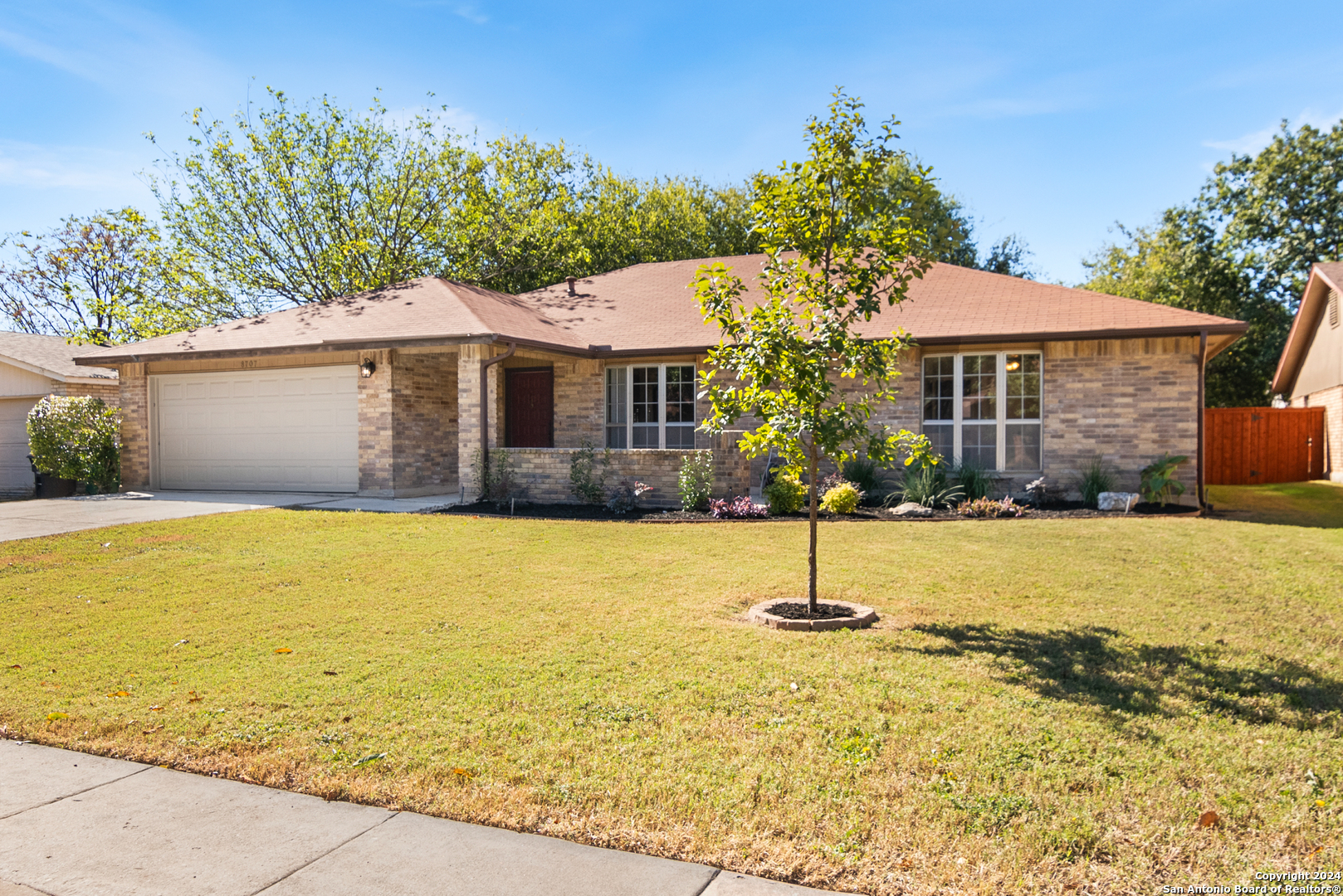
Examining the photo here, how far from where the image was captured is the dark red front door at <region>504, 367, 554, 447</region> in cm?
1788

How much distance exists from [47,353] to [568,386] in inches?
609

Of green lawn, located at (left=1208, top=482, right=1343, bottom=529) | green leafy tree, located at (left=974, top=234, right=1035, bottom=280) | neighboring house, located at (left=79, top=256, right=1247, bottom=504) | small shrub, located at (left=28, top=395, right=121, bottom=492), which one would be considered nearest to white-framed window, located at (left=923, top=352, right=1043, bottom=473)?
neighboring house, located at (left=79, top=256, right=1247, bottom=504)

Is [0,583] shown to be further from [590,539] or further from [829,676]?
[829,676]

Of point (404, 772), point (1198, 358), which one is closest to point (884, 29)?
point (1198, 358)

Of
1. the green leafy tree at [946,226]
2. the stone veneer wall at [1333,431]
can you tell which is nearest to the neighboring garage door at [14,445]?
the green leafy tree at [946,226]

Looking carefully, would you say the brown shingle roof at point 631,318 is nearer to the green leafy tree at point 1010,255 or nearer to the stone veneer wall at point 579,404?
the stone veneer wall at point 579,404

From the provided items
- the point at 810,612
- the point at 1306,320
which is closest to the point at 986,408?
the point at 810,612

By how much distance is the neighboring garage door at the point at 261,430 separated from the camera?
655 inches

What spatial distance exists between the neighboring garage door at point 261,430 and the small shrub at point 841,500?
939cm

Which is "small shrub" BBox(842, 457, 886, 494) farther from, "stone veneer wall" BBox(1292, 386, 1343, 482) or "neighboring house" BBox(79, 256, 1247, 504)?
"stone veneer wall" BBox(1292, 386, 1343, 482)

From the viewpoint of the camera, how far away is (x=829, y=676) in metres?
4.99

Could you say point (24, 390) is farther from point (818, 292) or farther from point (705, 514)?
point (818, 292)

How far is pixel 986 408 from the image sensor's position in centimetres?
1491

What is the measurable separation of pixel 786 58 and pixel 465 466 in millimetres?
9179
